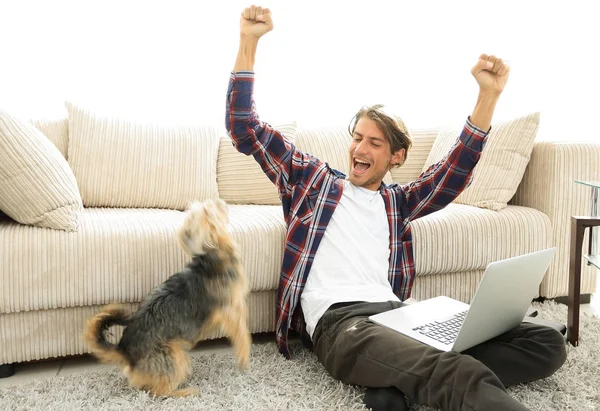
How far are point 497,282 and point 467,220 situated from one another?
86 centimetres

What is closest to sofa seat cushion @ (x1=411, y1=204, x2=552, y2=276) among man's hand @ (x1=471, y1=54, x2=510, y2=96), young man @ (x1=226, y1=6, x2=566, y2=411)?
young man @ (x1=226, y1=6, x2=566, y2=411)

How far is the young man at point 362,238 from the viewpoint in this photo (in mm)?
1589

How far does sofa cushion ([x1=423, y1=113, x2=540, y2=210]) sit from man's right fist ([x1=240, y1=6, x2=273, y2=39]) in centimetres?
119

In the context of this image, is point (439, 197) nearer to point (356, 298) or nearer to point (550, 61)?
point (356, 298)

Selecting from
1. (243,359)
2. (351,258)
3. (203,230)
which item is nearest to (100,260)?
(203,230)

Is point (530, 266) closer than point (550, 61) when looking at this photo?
Yes

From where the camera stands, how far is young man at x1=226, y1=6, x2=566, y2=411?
5.21 ft

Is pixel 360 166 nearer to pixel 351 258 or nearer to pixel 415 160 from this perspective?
pixel 351 258

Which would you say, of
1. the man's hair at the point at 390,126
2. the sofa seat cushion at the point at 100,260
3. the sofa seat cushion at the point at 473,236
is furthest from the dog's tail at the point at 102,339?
the sofa seat cushion at the point at 473,236

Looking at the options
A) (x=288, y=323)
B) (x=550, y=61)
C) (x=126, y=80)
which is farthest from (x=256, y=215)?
(x=550, y=61)

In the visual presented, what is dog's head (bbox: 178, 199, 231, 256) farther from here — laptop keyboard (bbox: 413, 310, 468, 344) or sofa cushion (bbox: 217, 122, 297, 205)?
sofa cushion (bbox: 217, 122, 297, 205)

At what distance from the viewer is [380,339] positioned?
1.54 metres

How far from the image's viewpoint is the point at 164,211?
7.79 feet

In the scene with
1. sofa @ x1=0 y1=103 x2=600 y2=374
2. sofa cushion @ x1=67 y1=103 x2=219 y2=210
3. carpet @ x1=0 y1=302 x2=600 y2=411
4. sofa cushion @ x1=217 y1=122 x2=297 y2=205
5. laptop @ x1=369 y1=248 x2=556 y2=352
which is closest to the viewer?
laptop @ x1=369 y1=248 x2=556 y2=352
